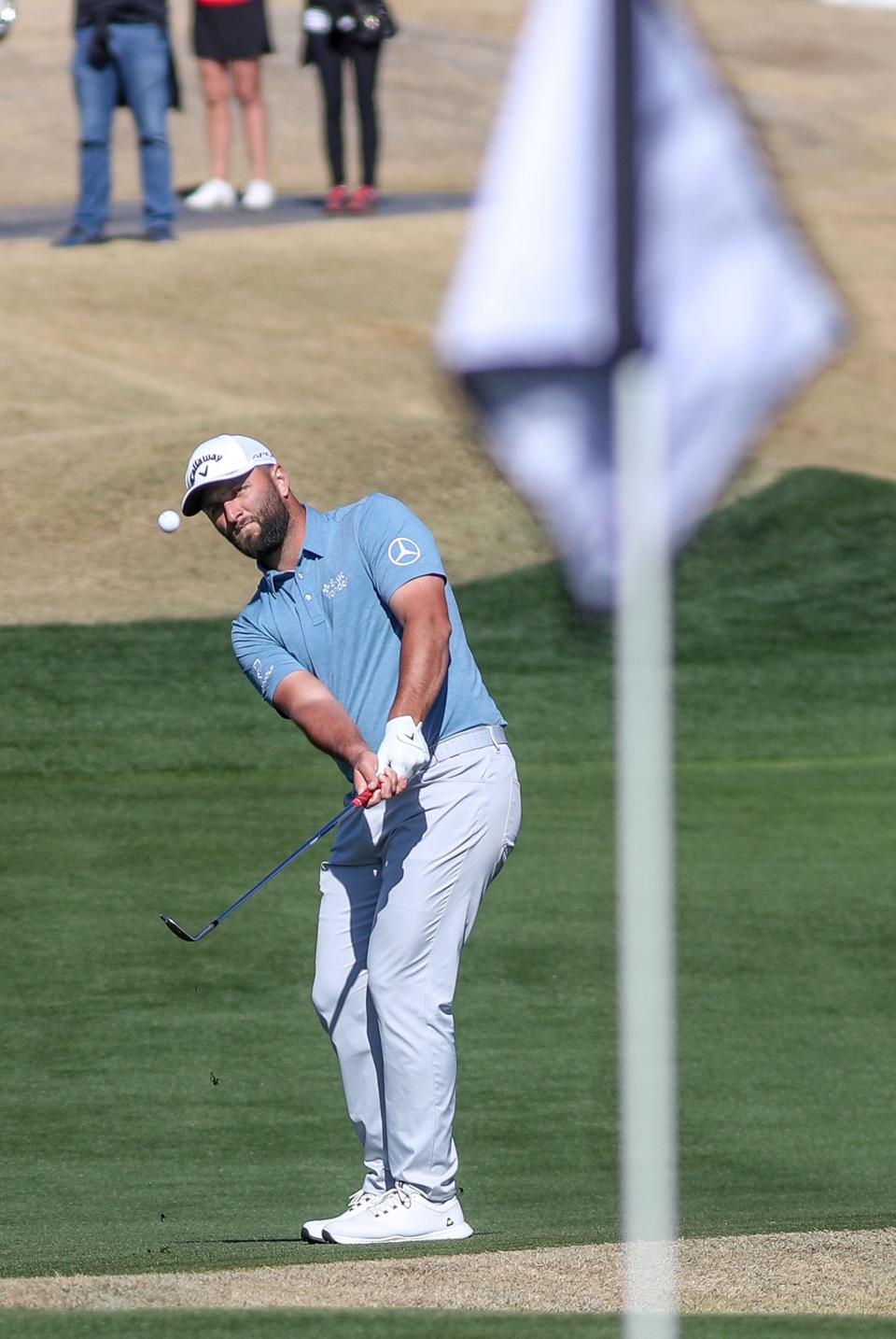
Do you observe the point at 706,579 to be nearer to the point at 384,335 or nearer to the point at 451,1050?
the point at 384,335

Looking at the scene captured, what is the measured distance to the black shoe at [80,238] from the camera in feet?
62.2

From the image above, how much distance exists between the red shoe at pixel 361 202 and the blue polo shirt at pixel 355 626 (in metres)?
15.3

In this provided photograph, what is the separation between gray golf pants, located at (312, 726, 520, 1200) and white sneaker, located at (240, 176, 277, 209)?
610 inches

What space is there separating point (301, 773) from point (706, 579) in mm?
3974

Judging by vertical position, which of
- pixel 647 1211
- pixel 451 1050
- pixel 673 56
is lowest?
pixel 451 1050

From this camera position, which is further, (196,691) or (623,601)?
(196,691)

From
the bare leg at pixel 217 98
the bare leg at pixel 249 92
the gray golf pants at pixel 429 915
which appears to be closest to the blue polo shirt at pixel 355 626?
the gray golf pants at pixel 429 915

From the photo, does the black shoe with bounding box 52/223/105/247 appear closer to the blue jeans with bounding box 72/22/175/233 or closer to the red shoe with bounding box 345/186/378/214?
the blue jeans with bounding box 72/22/175/233

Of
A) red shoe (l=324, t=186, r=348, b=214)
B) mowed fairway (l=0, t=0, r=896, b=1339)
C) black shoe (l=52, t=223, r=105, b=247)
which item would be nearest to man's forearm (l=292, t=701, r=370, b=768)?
mowed fairway (l=0, t=0, r=896, b=1339)

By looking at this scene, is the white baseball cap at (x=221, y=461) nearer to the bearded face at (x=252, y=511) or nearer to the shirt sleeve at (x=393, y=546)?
the bearded face at (x=252, y=511)

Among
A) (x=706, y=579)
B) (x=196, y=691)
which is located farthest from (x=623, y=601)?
(x=706, y=579)

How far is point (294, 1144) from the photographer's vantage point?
6859 mm

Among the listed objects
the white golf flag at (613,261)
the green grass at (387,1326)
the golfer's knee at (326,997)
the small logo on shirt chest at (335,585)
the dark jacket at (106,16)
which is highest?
the white golf flag at (613,261)

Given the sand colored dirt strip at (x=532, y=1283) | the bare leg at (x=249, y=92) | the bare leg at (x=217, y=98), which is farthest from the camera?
the bare leg at (x=217, y=98)
